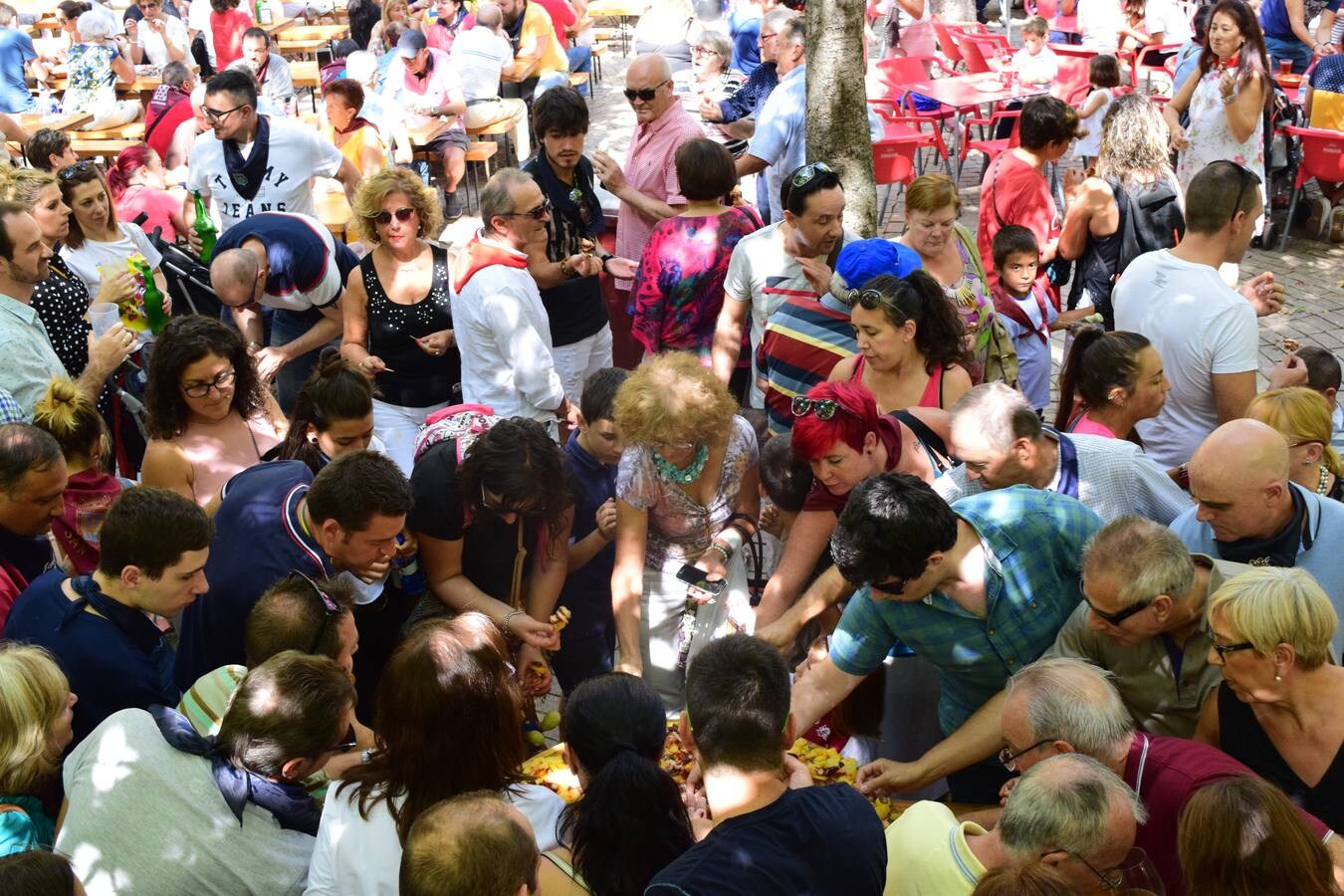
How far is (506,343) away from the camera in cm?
466

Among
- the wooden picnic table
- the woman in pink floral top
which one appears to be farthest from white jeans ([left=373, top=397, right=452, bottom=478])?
the wooden picnic table

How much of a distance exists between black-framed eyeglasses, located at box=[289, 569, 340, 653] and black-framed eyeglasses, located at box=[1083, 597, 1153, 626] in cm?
200

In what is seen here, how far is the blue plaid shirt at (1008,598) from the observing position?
10.9 ft

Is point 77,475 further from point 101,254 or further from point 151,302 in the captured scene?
point 101,254

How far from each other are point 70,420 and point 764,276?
2.59 meters

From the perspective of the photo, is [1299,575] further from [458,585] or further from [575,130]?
[575,130]

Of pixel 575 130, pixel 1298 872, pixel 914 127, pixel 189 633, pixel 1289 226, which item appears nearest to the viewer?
pixel 1298 872

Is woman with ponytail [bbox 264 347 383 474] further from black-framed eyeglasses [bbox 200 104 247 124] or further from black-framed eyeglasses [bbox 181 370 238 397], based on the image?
black-framed eyeglasses [bbox 200 104 247 124]

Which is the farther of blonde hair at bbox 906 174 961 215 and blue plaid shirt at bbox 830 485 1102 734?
blonde hair at bbox 906 174 961 215

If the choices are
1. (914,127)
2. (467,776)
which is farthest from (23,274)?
(914,127)

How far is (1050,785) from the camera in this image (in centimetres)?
252

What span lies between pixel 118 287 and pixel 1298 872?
4.76m

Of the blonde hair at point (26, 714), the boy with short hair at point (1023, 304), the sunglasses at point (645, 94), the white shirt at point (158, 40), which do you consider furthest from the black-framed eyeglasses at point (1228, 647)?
the white shirt at point (158, 40)

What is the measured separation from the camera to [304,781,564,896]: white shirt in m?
2.74
